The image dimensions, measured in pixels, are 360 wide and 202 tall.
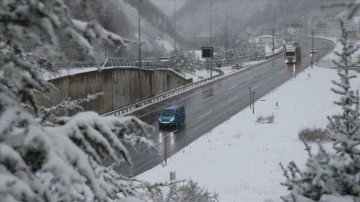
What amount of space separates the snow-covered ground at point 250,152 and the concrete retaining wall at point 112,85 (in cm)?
1096

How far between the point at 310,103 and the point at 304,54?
5461 cm

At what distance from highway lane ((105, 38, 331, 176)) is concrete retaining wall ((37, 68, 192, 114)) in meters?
5.03

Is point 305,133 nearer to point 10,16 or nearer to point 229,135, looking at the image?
point 229,135

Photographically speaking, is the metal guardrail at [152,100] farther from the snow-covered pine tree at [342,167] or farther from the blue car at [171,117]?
the snow-covered pine tree at [342,167]

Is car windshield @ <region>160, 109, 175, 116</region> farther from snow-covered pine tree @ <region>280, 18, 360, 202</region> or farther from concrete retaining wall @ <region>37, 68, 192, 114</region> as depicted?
snow-covered pine tree @ <region>280, 18, 360, 202</region>

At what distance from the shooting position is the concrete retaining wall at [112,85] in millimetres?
41562

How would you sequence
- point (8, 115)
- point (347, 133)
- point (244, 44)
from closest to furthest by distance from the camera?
1. point (8, 115)
2. point (347, 133)
3. point (244, 44)

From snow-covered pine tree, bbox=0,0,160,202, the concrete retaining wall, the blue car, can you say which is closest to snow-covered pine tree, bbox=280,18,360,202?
snow-covered pine tree, bbox=0,0,160,202

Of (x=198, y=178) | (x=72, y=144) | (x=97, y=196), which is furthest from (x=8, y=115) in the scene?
(x=198, y=178)

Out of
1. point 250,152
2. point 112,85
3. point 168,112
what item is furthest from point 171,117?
point 112,85

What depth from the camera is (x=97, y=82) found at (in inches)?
1907

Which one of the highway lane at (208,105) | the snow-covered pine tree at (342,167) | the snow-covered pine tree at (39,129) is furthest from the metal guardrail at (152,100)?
the snow-covered pine tree at (39,129)

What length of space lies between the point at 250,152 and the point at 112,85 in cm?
2463

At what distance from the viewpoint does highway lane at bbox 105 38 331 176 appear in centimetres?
3195
